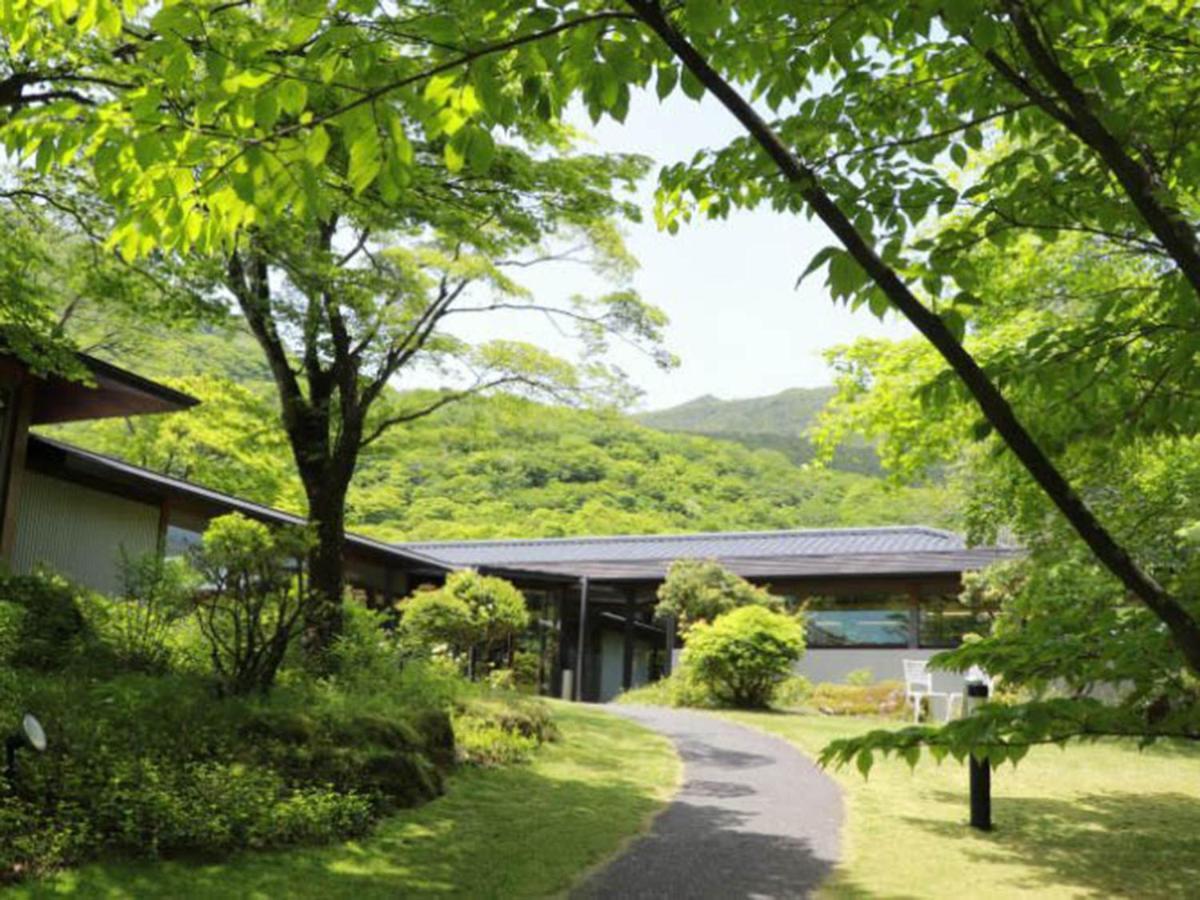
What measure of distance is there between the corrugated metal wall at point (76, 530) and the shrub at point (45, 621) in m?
3.00

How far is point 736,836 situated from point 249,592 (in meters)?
4.70

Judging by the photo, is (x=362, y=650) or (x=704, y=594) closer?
(x=362, y=650)

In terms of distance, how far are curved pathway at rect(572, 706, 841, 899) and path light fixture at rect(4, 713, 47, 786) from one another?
303 centimetres

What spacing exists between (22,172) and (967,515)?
32.1 ft

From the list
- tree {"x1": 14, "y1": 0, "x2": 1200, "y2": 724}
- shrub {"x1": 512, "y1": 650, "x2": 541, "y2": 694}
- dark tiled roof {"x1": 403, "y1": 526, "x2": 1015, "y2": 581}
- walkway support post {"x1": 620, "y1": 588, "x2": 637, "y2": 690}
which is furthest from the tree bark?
walkway support post {"x1": 620, "y1": 588, "x2": 637, "y2": 690}

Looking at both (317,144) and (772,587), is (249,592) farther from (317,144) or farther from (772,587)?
(772,587)

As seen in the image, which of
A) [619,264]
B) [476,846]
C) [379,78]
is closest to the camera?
[379,78]

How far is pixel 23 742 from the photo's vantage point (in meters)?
5.43

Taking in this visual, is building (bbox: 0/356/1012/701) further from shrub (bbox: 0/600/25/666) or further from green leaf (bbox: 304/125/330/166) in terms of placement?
green leaf (bbox: 304/125/330/166)

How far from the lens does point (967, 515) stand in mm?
10875

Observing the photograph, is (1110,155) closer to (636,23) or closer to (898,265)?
(898,265)

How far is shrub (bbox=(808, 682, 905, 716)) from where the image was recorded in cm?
1812

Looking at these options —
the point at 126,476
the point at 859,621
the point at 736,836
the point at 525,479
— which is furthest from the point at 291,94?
the point at 525,479

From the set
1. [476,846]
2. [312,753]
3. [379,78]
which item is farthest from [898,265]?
[312,753]
